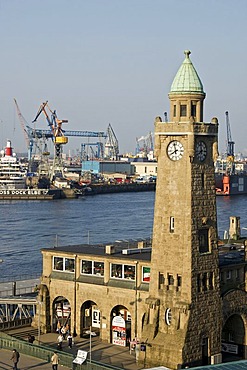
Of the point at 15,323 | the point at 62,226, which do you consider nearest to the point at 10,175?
the point at 62,226

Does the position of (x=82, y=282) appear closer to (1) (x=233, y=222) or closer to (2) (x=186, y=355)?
(2) (x=186, y=355)

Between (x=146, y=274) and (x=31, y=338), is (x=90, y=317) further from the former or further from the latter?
(x=146, y=274)

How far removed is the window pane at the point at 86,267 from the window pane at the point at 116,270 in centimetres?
119

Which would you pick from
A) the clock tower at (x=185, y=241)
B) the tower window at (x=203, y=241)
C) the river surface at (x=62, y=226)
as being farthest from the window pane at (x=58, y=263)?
the river surface at (x=62, y=226)

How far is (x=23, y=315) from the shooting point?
37.1 m

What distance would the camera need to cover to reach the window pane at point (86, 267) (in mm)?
31141

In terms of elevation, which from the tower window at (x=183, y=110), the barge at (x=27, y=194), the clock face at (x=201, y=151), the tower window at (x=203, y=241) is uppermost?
the tower window at (x=183, y=110)

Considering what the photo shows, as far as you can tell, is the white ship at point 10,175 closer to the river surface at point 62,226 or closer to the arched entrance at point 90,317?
the river surface at point 62,226

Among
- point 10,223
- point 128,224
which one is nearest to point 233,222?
point 128,224

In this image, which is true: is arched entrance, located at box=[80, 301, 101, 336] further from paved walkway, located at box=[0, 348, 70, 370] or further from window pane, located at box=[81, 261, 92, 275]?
paved walkway, located at box=[0, 348, 70, 370]

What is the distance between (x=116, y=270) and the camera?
30188mm

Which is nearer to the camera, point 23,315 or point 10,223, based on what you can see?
point 23,315

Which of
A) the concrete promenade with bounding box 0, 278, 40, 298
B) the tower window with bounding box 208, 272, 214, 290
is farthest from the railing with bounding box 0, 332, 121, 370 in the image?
the concrete promenade with bounding box 0, 278, 40, 298

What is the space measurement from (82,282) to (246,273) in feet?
20.4
